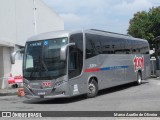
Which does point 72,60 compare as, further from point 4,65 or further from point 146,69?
point 4,65

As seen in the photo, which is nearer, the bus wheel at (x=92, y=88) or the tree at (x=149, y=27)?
the bus wheel at (x=92, y=88)

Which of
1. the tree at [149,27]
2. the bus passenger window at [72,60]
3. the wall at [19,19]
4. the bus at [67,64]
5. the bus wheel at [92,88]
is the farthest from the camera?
the tree at [149,27]

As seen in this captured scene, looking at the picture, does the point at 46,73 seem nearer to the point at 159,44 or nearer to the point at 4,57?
the point at 4,57

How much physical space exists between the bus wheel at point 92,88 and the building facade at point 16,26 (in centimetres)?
1004

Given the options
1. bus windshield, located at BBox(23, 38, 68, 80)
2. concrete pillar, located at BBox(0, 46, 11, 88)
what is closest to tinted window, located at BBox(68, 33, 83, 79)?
bus windshield, located at BBox(23, 38, 68, 80)

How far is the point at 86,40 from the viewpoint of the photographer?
18.2 metres

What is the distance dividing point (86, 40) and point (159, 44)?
16448 mm

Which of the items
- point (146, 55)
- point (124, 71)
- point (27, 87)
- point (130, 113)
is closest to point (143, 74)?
point (146, 55)

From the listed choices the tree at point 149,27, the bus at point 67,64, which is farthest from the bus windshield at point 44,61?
the tree at point 149,27

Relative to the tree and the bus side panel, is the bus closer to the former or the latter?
the bus side panel

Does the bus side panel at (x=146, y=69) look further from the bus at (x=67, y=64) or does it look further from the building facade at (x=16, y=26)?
the building facade at (x=16, y=26)

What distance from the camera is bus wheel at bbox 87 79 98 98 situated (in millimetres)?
18359

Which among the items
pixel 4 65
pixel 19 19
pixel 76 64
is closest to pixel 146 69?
pixel 4 65

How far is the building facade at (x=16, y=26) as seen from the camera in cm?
Answer: 2827
